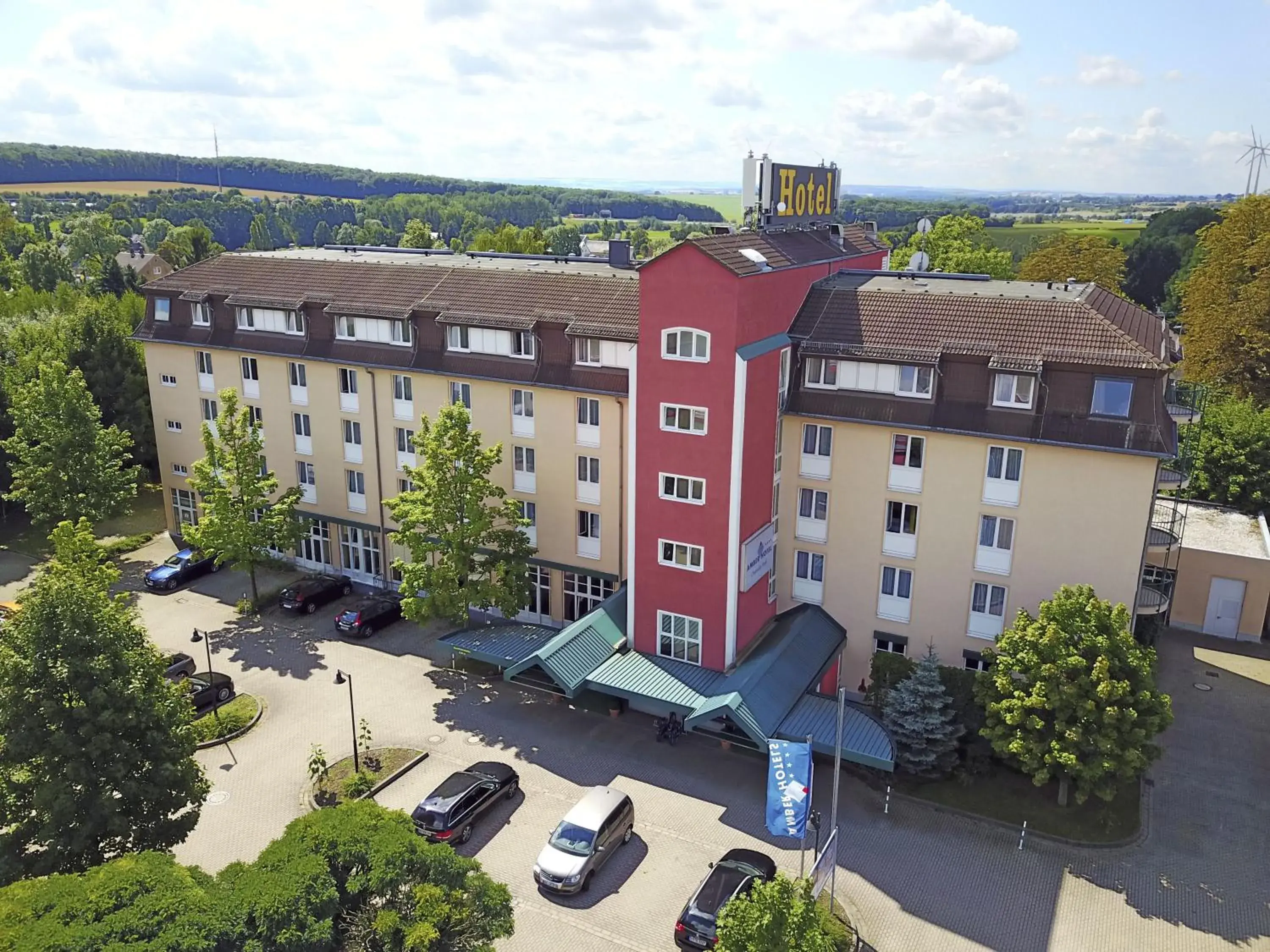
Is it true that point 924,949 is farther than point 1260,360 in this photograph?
No

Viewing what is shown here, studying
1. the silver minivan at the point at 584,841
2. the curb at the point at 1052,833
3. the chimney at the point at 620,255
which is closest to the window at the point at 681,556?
the silver minivan at the point at 584,841

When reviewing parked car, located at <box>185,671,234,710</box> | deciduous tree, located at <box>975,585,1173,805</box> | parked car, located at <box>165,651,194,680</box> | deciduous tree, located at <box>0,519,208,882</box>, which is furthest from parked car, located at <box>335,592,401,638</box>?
deciduous tree, located at <box>975,585,1173,805</box>

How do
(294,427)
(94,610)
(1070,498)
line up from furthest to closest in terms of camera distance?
1. (294,427)
2. (1070,498)
3. (94,610)

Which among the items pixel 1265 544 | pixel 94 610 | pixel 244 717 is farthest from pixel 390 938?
pixel 1265 544

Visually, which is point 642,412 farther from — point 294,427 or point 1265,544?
point 1265,544

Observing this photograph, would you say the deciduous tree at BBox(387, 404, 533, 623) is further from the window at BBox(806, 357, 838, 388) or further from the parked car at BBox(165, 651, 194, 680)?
the window at BBox(806, 357, 838, 388)

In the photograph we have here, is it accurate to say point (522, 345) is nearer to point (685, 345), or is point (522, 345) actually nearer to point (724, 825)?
point (685, 345)

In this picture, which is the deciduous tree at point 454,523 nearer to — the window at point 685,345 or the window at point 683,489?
the window at point 683,489
